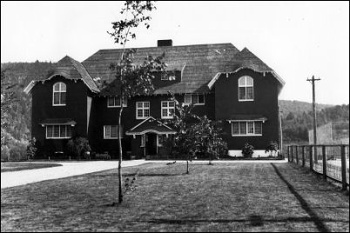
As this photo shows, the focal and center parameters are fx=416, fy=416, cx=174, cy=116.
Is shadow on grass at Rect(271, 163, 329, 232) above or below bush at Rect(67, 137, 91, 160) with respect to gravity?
below

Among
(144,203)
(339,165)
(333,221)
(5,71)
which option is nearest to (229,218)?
(333,221)

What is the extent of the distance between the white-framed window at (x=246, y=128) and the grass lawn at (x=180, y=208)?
23.2 m

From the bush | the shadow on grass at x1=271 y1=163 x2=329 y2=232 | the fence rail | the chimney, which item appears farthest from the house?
the shadow on grass at x1=271 y1=163 x2=329 y2=232

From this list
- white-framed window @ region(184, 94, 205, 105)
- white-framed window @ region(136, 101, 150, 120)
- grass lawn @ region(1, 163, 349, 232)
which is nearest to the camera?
grass lawn @ region(1, 163, 349, 232)

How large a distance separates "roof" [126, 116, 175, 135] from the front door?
1.17 metres

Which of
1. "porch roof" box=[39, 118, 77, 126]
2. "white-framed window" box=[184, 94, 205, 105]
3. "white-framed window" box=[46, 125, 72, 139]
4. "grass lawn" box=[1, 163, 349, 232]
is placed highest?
"white-framed window" box=[184, 94, 205, 105]

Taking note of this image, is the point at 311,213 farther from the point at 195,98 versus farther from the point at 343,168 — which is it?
the point at 195,98

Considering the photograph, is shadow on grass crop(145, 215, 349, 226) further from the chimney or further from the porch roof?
the chimney

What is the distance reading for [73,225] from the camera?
6.98 metres

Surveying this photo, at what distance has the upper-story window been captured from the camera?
3650 centimetres

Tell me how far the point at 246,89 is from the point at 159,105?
815cm

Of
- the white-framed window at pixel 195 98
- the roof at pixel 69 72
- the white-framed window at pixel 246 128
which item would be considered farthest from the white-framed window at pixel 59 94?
the white-framed window at pixel 246 128

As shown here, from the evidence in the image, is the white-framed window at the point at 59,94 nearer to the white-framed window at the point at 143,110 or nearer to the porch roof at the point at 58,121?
the porch roof at the point at 58,121

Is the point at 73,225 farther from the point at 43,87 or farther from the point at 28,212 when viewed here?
the point at 43,87
